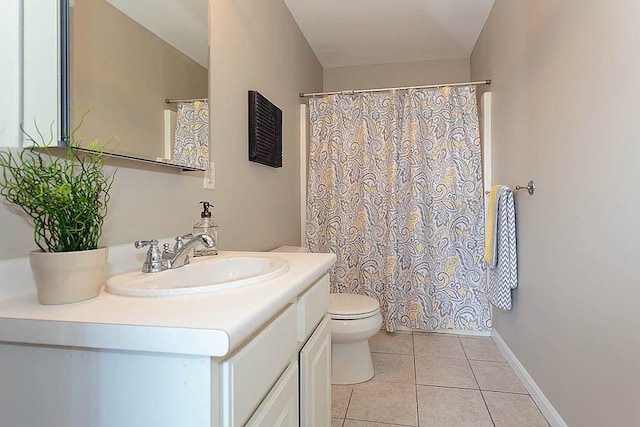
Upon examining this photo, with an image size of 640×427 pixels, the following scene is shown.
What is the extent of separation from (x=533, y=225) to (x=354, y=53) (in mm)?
2196

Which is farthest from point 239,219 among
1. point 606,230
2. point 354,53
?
point 354,53

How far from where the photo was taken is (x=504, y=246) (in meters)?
2.12

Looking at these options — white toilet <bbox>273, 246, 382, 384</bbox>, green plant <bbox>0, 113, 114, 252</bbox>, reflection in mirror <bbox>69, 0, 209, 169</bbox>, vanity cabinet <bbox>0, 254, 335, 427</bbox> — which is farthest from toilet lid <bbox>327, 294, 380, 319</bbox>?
green plant <bbox>0, 113, 114, 252</bbox>

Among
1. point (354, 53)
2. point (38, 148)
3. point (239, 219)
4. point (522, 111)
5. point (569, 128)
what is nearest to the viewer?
point (38, 148)

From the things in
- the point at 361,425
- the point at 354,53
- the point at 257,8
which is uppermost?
the point at 354,53

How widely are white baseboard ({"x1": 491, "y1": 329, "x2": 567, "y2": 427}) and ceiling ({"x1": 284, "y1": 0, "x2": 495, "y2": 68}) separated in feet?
7.47

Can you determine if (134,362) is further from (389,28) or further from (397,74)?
(397,74)

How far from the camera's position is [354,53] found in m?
3.28

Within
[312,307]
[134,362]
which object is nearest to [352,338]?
[312,307]

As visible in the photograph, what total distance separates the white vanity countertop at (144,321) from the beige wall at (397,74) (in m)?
3.16

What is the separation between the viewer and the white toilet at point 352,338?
199 centimetres

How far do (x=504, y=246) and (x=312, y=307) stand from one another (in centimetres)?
148

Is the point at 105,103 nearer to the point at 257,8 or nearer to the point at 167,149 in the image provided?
the point at 167,149

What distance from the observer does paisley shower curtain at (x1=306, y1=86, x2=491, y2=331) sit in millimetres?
2689
